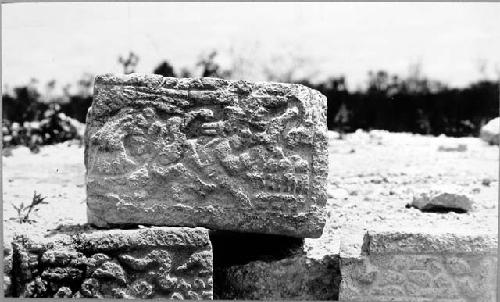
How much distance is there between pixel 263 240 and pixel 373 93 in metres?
2.02

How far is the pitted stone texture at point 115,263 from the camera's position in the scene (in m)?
3.72

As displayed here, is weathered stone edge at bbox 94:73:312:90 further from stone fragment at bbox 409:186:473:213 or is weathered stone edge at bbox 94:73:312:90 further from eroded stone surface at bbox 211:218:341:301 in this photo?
stone fragment at bbox 409:186:473:213

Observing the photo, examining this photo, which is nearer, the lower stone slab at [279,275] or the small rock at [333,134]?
the lower stone slab at [279,275]

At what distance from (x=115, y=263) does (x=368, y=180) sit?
312 centimetres

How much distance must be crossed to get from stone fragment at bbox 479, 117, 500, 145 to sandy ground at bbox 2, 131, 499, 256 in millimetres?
116

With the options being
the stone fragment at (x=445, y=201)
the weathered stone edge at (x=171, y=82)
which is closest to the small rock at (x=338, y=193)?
the stone fragment at (x=445, y=201)

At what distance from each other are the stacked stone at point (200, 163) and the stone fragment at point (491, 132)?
223 cm

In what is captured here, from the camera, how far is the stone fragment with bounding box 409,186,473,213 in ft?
17.4

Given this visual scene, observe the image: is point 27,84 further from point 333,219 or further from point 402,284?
point 402,284

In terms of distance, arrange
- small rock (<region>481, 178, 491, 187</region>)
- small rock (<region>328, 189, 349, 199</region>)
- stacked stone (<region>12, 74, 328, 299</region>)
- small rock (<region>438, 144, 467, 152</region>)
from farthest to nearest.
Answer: small rock (<region>438, 144, 467, 152</region>), small rock (<region>481, 178, 491, 187</region>), small rock (<region>328, 189, 349, 199</region>), stacked stone (<region>12, 74, 328, 299</region>)

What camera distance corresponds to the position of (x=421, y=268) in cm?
384

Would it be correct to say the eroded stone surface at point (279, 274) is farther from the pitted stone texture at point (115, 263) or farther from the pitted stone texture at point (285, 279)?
the pitted stone texture at point (115, 263)

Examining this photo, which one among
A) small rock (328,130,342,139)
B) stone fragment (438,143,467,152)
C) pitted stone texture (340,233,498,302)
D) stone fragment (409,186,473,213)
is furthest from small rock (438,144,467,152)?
pitted stone texture (340,233,498,302)

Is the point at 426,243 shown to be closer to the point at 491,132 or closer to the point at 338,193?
the point at 338,193
